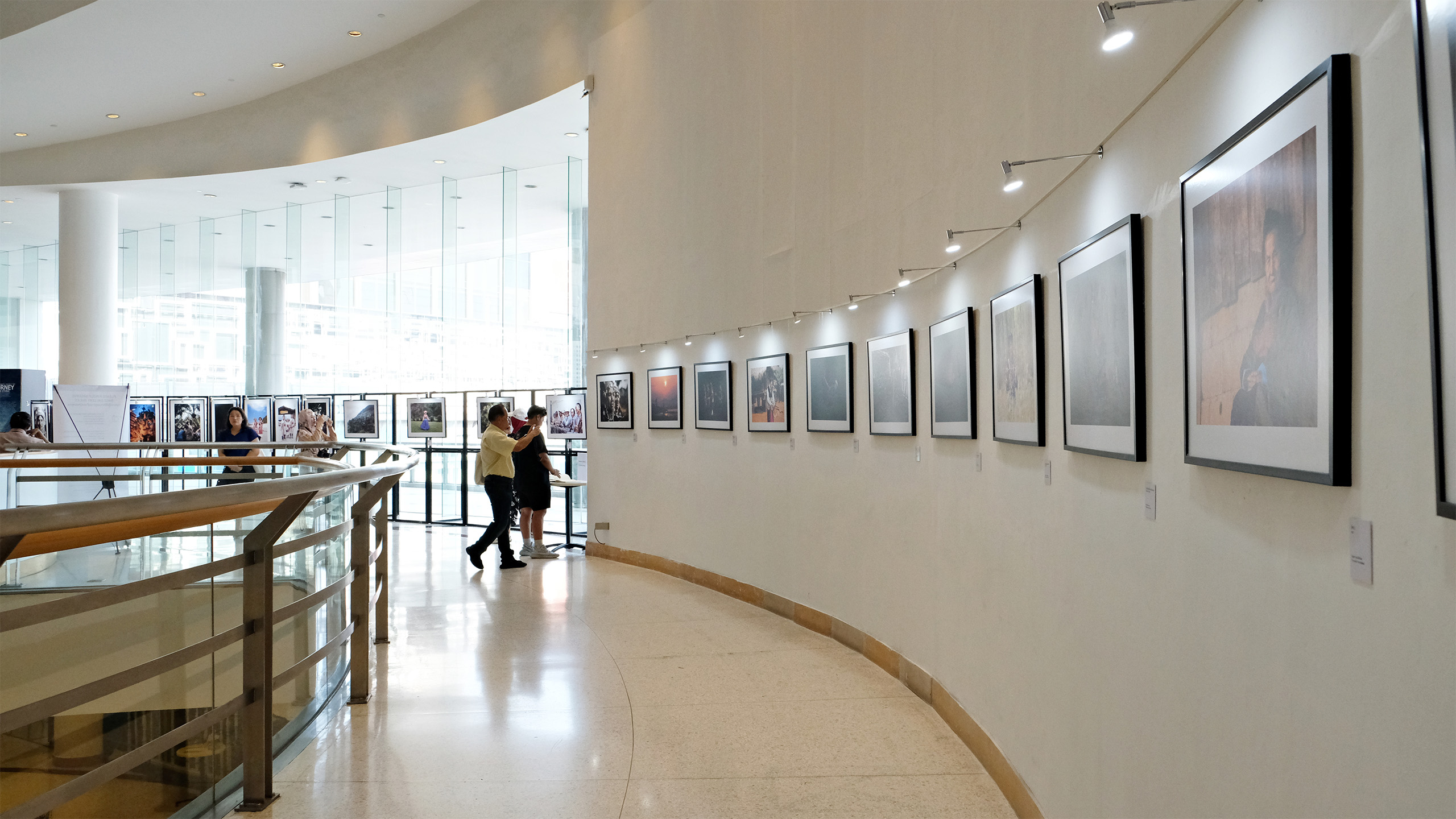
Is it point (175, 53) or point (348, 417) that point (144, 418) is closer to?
point (348, 417)

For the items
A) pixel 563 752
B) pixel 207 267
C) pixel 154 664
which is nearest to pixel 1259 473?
pixel 154 664

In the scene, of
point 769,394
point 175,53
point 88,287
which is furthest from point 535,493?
point 88,287

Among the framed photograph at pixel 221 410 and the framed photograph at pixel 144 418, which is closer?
the framed photograph at pixel 221 410

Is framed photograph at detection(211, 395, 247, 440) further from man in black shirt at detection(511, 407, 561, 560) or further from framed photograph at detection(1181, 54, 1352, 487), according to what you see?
framed photograph at detection(1181, 54, 1352, 487)

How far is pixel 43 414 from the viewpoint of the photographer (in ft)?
61.2

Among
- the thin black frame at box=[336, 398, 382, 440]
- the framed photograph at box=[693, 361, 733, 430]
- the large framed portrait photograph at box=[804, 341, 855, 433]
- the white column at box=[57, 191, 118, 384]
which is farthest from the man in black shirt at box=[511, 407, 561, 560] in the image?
the white column at box=[57, 191, 118, 384]

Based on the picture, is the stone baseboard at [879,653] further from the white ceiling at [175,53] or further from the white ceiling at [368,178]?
the white ceiling at [175,53]

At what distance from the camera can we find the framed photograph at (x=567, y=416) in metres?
13.0

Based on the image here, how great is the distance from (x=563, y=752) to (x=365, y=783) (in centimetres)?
99

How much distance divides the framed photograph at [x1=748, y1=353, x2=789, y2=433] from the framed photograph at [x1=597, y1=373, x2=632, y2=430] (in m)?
2.84

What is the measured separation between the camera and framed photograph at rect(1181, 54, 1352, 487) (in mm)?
1916

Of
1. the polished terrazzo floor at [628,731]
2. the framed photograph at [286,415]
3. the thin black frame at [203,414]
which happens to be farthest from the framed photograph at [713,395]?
the thin black frame at [203,414]

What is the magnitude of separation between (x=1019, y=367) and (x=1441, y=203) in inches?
111

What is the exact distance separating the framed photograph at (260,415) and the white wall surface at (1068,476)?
39.4 ft
